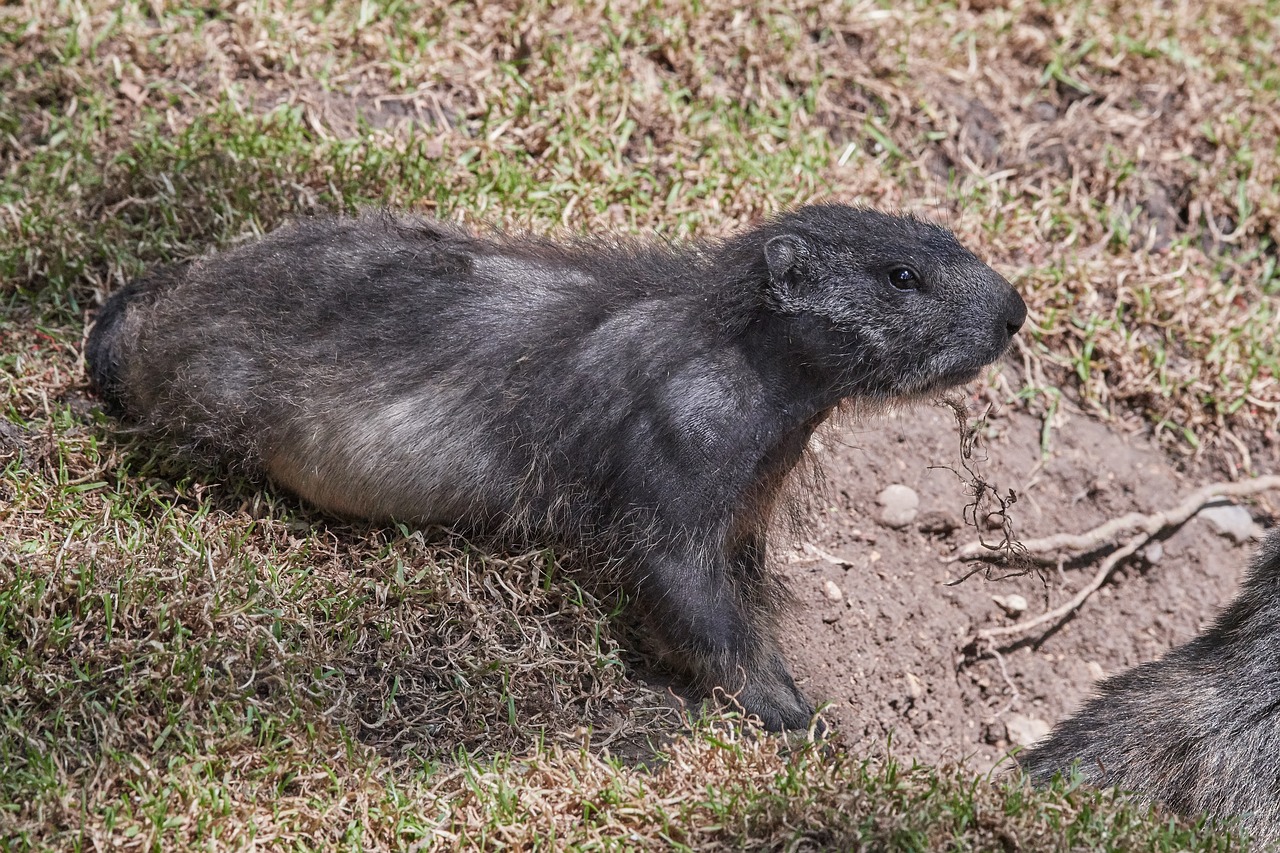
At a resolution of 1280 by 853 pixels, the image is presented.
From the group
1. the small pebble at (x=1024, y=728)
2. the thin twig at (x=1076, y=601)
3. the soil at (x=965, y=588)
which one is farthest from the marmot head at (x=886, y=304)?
the small pebble at (x=1024, y=728)

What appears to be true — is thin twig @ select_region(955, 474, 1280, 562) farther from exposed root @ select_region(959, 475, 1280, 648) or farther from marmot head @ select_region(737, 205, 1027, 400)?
marmot head @ select_region(737, 205, 1027, 400)

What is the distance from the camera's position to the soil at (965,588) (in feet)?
17.8

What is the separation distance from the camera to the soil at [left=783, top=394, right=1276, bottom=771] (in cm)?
541

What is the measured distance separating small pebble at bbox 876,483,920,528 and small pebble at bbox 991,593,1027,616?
0.59 meters

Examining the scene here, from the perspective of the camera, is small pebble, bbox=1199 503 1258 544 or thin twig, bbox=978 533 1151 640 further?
small pebble, bbox=1199 503 1258 544

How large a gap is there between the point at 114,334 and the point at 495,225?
5.33 feet

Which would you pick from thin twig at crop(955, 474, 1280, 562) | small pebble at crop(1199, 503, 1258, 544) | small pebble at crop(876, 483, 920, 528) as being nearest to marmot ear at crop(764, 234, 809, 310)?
small pebble at crop(876, 483, 920, 528)

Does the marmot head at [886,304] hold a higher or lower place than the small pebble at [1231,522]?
higher

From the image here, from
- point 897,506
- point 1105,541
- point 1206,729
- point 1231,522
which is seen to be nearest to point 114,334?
point 897,506

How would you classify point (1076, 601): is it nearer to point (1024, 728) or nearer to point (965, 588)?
point (965, 588)

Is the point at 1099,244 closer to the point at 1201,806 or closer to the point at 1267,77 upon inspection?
the point at 1267,77

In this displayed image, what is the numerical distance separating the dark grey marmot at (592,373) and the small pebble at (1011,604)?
1.58 m

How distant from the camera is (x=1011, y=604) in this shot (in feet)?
19.9

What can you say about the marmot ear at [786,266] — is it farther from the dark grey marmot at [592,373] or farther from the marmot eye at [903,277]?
the marmot eye at [903,277]
